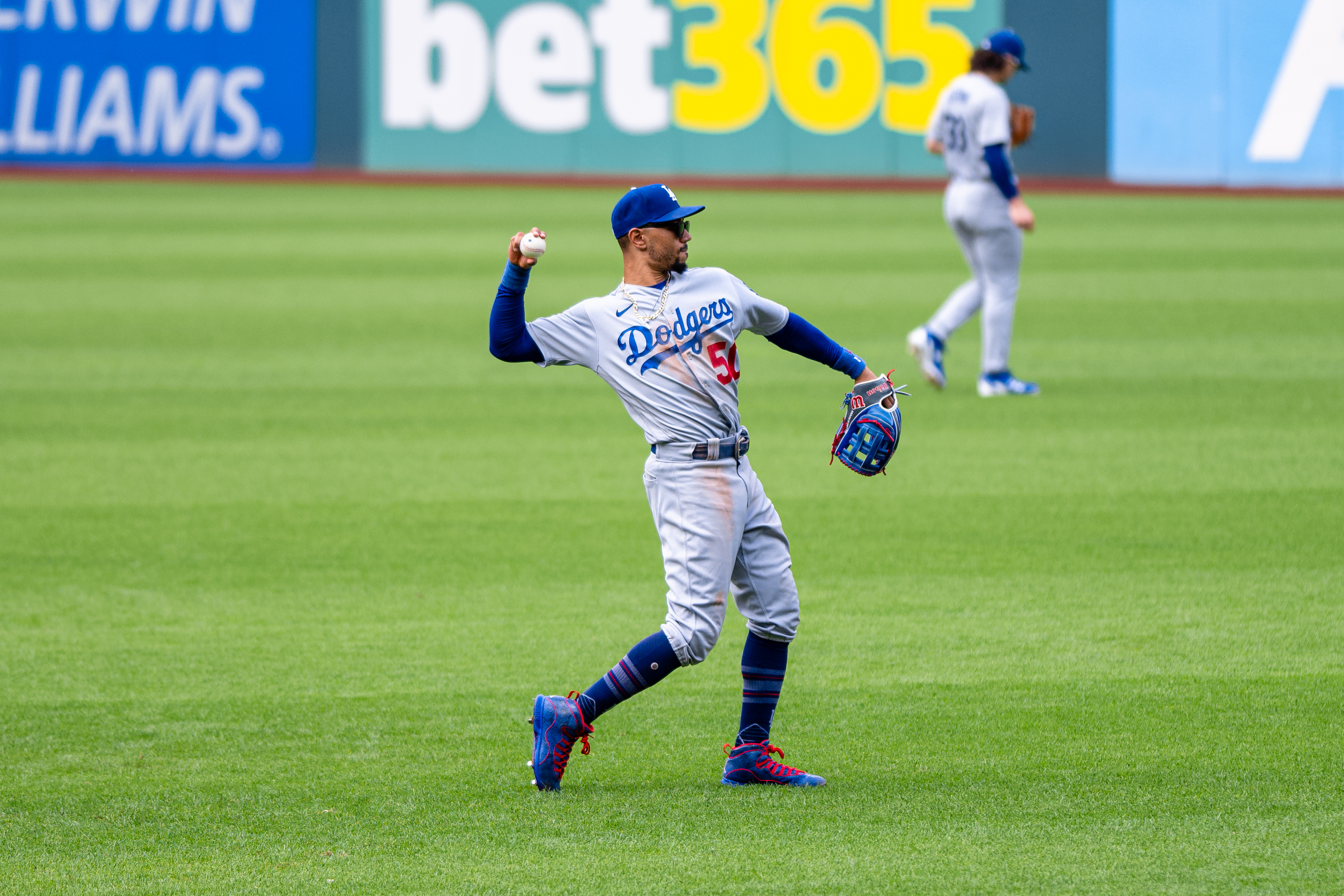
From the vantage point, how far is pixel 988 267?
1088 centimetres

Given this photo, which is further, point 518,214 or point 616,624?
point 518,214

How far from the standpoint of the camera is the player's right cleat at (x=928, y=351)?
35.6ft

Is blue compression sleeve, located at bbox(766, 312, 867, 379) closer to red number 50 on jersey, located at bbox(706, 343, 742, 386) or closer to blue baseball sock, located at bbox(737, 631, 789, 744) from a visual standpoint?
red number 50 on jersey, located at bbox(706, 343, 742, 386)

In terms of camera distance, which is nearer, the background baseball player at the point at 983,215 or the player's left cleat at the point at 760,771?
the player's left cleat at the point at 760,771

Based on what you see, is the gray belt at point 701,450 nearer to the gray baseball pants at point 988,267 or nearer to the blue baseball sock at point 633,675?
the blue baseball sock at point 633,675

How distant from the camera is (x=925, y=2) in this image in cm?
2692

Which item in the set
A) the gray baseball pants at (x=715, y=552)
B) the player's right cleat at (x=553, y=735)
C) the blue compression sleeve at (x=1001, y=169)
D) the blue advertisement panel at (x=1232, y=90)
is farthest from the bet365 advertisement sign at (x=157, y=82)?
the player's right cleat at (x=553, y=735)

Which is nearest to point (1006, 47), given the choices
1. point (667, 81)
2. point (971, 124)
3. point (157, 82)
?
point (971, 124)

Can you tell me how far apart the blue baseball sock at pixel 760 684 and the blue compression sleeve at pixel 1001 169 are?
6.49 metres

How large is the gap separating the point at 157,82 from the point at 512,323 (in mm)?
25646

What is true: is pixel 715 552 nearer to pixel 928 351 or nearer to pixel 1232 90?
pixel 928 351

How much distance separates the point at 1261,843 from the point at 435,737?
2324mm

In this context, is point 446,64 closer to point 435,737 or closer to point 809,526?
point 809,526

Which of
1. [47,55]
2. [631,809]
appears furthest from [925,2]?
[631,809]
